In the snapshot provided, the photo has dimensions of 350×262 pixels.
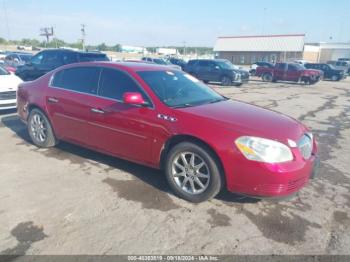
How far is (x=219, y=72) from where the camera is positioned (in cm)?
2050

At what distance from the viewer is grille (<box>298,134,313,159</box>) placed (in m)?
3.60

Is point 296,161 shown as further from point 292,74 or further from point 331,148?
point 292,74

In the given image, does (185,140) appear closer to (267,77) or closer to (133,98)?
(133,98)

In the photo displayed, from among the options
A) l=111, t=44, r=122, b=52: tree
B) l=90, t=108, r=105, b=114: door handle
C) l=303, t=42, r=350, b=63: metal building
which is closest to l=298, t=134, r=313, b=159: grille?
l=90, t=108, r=105, b=114: door handle

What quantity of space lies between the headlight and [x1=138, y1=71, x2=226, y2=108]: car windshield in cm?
105

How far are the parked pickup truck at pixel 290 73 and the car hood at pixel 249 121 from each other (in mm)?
22135

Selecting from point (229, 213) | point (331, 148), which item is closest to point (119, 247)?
point (229, 213)

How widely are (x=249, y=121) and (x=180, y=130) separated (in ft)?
2.69

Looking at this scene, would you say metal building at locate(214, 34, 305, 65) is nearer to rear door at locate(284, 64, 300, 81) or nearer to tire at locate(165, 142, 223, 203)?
rear door at locate(284, 64, 300, 81)

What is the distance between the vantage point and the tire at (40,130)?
5527 mm

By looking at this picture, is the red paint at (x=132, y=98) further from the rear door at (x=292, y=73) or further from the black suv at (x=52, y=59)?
the rear door at (x=292, y=73)

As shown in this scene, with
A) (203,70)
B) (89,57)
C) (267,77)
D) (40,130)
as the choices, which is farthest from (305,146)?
(267,77)

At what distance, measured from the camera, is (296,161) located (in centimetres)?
342

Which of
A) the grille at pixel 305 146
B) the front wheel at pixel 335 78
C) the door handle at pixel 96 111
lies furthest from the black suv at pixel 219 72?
the grille at pixel 305 146
